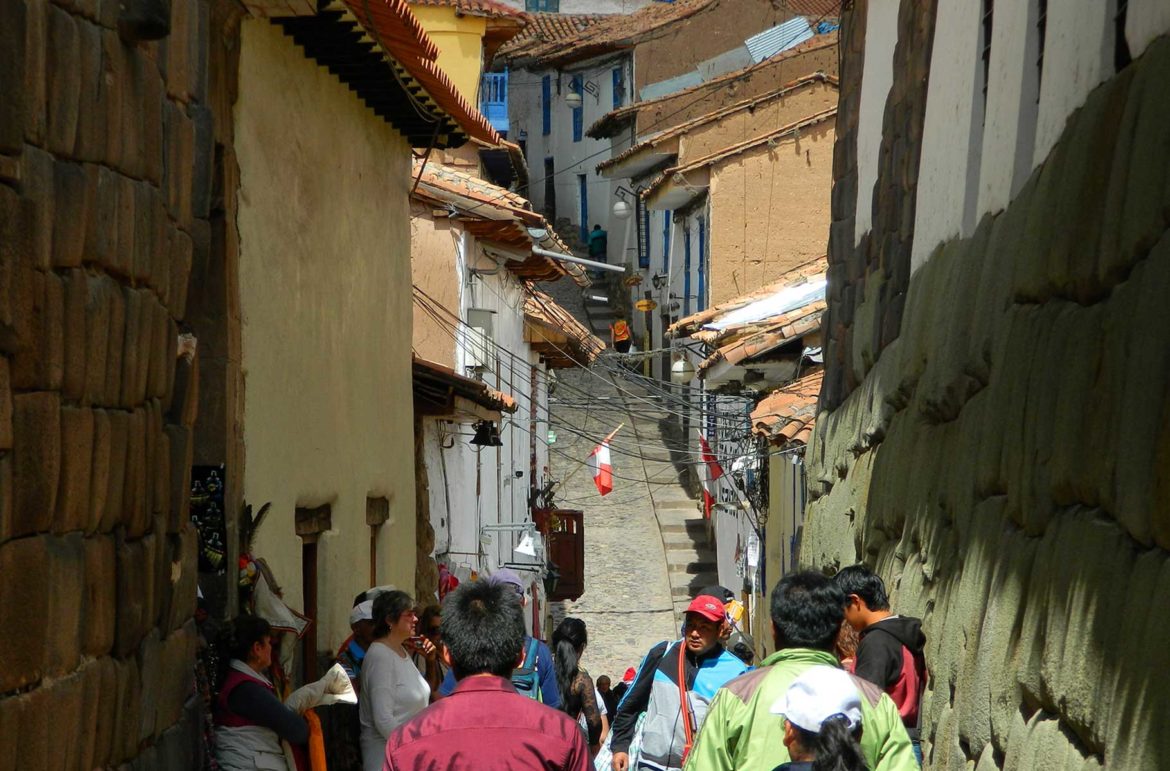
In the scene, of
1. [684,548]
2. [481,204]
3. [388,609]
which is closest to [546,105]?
[684,548]

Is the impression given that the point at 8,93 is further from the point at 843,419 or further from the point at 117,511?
the point at 843,419

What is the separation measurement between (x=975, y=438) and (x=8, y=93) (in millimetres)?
3777

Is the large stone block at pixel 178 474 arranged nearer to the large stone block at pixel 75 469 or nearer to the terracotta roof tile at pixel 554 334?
the large stone block at pixel 75 469

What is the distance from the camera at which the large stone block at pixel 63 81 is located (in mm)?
4684

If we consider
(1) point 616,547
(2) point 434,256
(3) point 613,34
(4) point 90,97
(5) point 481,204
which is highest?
(3) point 613,34

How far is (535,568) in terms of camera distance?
24219mm

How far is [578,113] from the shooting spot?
2053 inches

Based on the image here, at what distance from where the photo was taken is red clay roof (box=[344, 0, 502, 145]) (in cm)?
1000

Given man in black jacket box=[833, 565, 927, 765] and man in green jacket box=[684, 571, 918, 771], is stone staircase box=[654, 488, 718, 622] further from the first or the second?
man in green jacket box=[684, 571, 918, 771]

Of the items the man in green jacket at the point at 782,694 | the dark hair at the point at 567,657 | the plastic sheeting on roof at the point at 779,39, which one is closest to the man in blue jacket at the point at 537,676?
the dark hair at the point at 567,657

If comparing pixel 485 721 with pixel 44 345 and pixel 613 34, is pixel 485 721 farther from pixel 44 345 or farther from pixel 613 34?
pixel 613 34

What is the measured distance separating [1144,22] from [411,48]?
670 cm

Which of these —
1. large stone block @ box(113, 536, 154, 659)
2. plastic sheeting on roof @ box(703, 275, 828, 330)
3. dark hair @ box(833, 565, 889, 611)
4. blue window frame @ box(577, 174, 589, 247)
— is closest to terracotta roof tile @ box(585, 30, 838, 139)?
blue window frame @ box(577, 174, 589, 247)

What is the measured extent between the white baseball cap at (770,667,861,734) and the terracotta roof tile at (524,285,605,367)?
67.4 ft
